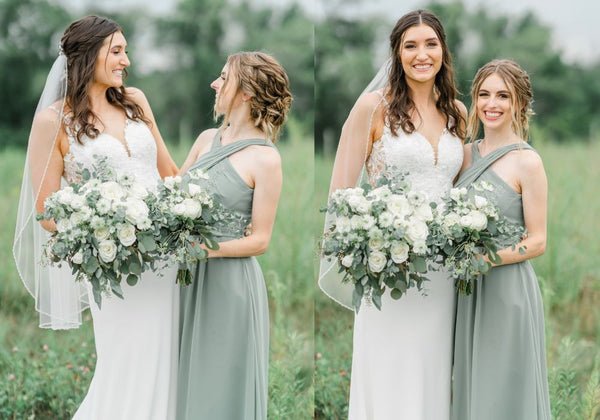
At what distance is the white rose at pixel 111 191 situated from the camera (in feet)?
12.5

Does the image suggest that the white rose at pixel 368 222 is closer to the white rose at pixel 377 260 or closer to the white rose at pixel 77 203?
the white rose at pixel 377 260

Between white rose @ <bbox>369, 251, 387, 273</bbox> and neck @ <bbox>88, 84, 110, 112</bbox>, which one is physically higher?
neck @ <bbox>88, 84, 110, 112</bbox>

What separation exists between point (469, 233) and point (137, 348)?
71.0 inches

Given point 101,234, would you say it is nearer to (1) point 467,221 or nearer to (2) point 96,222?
(2) point 96,222

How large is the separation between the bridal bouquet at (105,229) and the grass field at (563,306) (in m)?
2.89

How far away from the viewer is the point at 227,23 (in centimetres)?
859

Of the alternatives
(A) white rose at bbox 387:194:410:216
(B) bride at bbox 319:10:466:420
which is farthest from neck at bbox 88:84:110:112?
(A) white rose at bbox 387:194:410:216

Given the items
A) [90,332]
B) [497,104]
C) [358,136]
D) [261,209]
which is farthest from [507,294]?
[90,332]

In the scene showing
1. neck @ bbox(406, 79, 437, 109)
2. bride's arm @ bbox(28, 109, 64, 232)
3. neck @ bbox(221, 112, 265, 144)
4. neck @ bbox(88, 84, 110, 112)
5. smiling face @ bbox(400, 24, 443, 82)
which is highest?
smiling face @ bbox(400, 24, 443, 82)

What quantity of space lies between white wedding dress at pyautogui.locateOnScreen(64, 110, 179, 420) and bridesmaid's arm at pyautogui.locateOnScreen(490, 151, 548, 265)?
1.77 meters

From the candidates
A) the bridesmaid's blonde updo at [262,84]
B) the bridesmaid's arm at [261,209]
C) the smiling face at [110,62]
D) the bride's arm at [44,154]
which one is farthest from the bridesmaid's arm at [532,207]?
the bride's arm at [44,154]

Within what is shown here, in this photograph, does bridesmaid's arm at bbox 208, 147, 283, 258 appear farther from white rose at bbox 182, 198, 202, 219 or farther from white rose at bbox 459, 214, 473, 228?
white rose at bbox 459, 214, 473, 228

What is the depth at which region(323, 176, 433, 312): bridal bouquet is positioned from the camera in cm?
373

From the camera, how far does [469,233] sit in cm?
380
